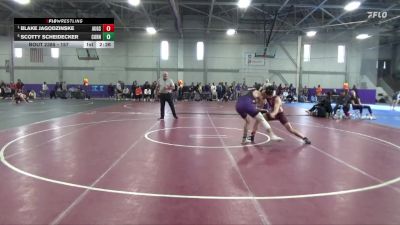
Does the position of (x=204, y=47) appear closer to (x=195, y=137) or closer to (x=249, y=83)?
(x=249, y=83)

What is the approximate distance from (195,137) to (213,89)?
2367cm

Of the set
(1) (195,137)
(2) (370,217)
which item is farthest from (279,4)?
(2) (370,217)

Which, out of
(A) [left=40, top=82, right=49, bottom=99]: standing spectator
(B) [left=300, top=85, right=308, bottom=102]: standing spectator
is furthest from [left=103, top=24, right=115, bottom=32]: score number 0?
(B) [left=300, top=85, right=308, bottom=102]: standing spectator

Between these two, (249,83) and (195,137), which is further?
(249,83)

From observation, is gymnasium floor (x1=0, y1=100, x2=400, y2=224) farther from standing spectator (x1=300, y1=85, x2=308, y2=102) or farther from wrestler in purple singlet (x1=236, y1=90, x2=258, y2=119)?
standing spectator (x1=300, y1=85, x2=308, y2=102)

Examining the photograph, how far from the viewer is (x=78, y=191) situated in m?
4.79

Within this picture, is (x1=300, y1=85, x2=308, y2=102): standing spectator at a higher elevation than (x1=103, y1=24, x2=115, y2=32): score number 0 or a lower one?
lower

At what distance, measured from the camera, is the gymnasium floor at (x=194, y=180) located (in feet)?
13.2
